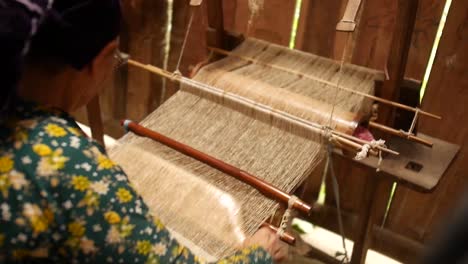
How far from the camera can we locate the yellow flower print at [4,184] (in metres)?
0.62

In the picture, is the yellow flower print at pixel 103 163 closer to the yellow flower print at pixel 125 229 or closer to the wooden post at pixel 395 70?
the yellow flower print at pixel 125 229

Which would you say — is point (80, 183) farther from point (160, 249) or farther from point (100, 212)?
point (160, 249)

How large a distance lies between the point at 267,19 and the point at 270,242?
104 centimetres

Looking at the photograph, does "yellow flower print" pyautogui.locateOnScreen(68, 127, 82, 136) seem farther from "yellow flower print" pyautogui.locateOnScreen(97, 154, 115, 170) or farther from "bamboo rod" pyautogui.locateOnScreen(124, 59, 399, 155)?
"bamboo rod" pyautogui.locateOnScreen(124, 59, 399, 155)

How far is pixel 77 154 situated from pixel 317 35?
1.28 m

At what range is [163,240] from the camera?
0.75m

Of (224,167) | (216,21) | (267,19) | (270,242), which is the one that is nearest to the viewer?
(270,242)

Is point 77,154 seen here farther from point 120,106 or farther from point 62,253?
point 120,106

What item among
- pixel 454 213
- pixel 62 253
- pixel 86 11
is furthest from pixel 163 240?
pixel 454 213

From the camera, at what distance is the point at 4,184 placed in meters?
0.62

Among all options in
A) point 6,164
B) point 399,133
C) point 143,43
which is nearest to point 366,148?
point 399,133

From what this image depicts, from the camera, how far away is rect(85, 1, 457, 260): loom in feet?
3.67

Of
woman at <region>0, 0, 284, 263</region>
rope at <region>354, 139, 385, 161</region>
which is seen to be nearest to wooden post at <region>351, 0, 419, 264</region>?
rope at <region>354, 139, 385, 161</region>

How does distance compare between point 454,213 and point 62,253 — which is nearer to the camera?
point 454,213
